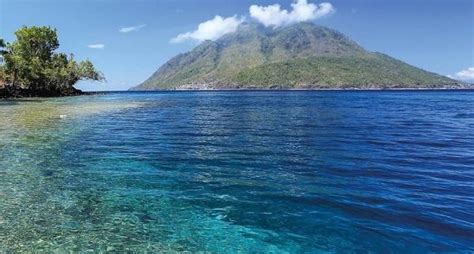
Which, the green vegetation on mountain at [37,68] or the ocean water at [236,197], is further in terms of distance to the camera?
the green vegetation on mountain at [37,68]

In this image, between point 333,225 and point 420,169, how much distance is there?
1000 cm

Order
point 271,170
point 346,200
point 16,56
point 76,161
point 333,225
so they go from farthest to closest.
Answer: point 16,56 → point 76,161 → point 271,170 → point 346,200 → point 333,225

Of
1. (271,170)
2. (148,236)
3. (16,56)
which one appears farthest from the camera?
(16,56)

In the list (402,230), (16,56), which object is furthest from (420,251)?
(16,56)

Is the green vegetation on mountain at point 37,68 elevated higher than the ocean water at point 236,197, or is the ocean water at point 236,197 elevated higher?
the green vegetation on mountain at point 37,68

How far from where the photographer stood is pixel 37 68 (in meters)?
118

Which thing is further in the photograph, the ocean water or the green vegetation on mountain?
the green vegetation on mountain

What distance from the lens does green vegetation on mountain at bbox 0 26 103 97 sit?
368 feet

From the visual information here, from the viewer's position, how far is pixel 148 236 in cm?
1140

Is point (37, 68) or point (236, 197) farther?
point (37, 68)

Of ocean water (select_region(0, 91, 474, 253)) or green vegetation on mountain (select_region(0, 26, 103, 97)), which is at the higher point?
green vegetation on mountain (select_region(0, 26, 103, 97))

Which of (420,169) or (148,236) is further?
(420,169)

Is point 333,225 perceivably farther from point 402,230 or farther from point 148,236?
point 148,236

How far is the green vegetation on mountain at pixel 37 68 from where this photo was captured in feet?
368
